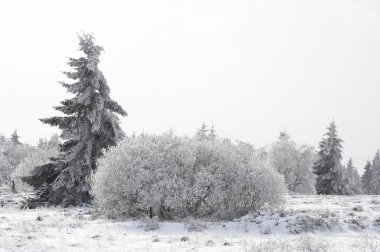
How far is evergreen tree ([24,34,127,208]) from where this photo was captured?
25.7m

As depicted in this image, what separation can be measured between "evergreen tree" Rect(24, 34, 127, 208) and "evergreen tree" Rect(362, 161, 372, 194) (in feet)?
239

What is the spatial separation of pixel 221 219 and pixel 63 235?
252 inches

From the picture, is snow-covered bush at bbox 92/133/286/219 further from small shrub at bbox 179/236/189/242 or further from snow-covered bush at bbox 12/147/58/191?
snow-covered bush at bbox 12/147/58/191

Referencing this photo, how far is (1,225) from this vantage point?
13.2m

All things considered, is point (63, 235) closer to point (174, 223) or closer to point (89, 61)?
point (174, 223)

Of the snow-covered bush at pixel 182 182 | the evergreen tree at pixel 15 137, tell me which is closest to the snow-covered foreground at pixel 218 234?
the snow-covered bush at pixel 182 182

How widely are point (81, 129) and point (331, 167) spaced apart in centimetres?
3442

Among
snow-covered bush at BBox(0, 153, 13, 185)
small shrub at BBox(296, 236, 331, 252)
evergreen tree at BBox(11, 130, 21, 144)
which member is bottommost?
small shrub at BBox(296, 236, 331, 252)

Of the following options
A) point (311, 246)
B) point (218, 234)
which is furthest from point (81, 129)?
point (311, 246)

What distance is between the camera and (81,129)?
26344 millimetres

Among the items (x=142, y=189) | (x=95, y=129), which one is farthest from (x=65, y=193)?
(x=142, y=189)

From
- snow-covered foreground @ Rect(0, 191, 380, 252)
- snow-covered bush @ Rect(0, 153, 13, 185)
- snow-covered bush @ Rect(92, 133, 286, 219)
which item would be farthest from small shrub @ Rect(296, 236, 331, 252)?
snow-covered bush @ Rect(0, 153, 13, 185)

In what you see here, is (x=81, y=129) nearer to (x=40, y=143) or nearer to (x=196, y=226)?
(x=196, y=226)

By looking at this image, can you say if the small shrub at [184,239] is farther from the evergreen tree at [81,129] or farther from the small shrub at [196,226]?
the evergreen tree at [81,129]
